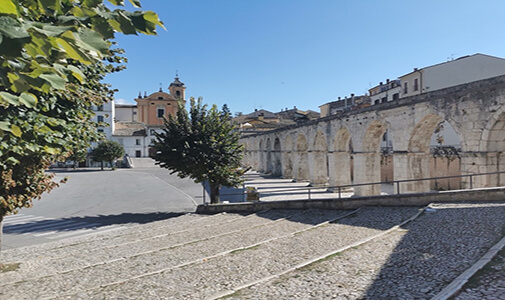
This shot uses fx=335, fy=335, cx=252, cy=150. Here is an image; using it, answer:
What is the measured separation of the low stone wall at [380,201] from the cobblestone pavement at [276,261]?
80 cm

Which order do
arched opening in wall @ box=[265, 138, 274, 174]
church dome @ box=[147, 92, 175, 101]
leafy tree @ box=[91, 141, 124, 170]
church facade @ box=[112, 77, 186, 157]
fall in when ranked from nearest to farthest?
arched opening in wall @ box=[265, 138, 274, 174] < leafy tree @ box=[91, 141, 124, 170] < church facade @ box=[112, 77, 186, 157] < church dome @ box=[147, 92, 175, 101]

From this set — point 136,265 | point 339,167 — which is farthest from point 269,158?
point 136,265

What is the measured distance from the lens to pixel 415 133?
14.0 metres

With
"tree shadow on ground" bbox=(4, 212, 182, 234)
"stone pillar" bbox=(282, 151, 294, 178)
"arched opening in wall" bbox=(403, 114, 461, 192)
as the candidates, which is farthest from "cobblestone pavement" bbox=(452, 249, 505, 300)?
"stone pillar" bbox=(282, 151, 294, 178)

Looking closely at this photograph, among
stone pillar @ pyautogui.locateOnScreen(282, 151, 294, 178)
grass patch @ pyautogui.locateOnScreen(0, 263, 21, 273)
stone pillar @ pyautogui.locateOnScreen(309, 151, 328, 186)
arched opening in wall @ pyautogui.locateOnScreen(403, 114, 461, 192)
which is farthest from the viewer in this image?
stone pillar @ pyautogui.locateOnScreen(282, 151, 294, 178)

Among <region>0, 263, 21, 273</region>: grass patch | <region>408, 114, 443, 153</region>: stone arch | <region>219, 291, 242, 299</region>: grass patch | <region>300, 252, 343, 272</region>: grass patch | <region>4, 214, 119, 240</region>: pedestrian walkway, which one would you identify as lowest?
<region>4, 214, 119, 240</region>: pedestrian walkway

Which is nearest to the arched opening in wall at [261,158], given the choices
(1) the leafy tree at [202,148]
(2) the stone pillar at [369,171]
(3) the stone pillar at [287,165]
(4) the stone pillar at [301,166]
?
(3) the stone pillar at [287,165]

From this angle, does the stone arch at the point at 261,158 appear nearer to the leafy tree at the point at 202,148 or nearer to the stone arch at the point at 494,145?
the leafy tree at the point at 202,148

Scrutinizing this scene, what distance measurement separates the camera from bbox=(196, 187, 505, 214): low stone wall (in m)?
10.1

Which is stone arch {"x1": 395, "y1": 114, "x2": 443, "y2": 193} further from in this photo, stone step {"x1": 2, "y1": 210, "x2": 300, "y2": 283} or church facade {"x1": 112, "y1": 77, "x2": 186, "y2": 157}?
church facade {"x1": 112, "y1": 77, "x2": 186, "y2": 157}

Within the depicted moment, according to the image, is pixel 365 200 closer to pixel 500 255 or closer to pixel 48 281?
pixel 500 255

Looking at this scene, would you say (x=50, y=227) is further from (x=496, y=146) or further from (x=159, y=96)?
(x=159, y=96)

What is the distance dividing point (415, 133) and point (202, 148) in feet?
30.2

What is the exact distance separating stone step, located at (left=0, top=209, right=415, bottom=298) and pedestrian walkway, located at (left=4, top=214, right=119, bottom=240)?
6369mm
